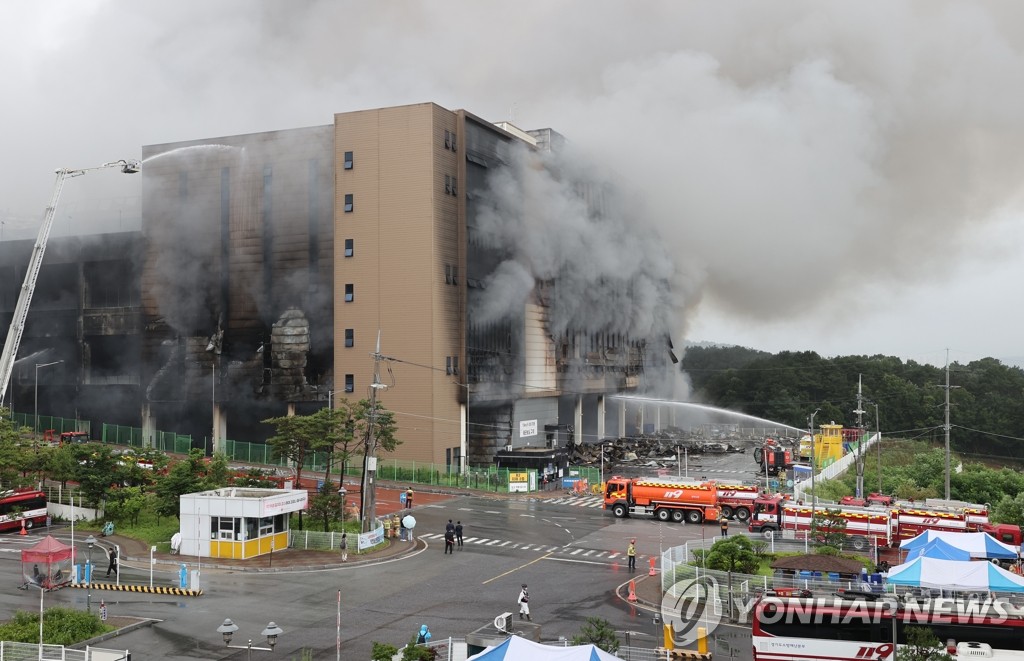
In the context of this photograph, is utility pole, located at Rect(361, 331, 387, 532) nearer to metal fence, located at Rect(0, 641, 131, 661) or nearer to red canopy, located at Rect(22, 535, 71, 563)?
red canopy, located at Rect(22, 535, 71, 563)

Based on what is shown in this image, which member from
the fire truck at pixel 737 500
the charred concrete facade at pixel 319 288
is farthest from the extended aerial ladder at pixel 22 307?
the fire truck at pixel 737 500

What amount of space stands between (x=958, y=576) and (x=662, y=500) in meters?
26.3

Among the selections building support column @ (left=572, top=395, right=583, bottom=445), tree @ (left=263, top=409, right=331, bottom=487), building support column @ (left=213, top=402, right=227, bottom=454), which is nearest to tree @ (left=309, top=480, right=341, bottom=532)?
tree @ (left=263, top=409, right=331, bottom=487)

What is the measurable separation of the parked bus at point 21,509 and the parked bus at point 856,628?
3878 cm

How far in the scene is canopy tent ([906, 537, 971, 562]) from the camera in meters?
30.8

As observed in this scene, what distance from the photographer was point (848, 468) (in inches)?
3206

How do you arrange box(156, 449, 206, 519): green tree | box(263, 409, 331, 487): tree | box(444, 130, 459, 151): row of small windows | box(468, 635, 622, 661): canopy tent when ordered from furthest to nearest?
box(444, 130, 459, 151): row of small windows
box(263, 409, 331, 487): tree
box(156, 449, 206, 519): green tree
box(468, 635, 622, 661): canopy tent

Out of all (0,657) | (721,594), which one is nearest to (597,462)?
(721,594)

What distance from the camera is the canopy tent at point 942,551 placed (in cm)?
3080

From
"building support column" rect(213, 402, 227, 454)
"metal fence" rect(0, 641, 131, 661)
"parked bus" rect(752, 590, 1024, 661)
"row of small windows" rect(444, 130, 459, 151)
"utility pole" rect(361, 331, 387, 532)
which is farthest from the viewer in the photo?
"building support column" rect(213, 402, 227, 454)

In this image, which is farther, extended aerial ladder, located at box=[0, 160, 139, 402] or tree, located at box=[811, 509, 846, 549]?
extended aerial ladder, located at box=[0, 160, 139, 402]

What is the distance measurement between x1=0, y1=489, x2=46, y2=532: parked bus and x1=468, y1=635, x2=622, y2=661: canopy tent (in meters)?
36.2

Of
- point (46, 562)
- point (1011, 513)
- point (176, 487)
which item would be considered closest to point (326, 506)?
point (176, 487)

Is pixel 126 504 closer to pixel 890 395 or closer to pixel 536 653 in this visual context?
pixel 536 653
